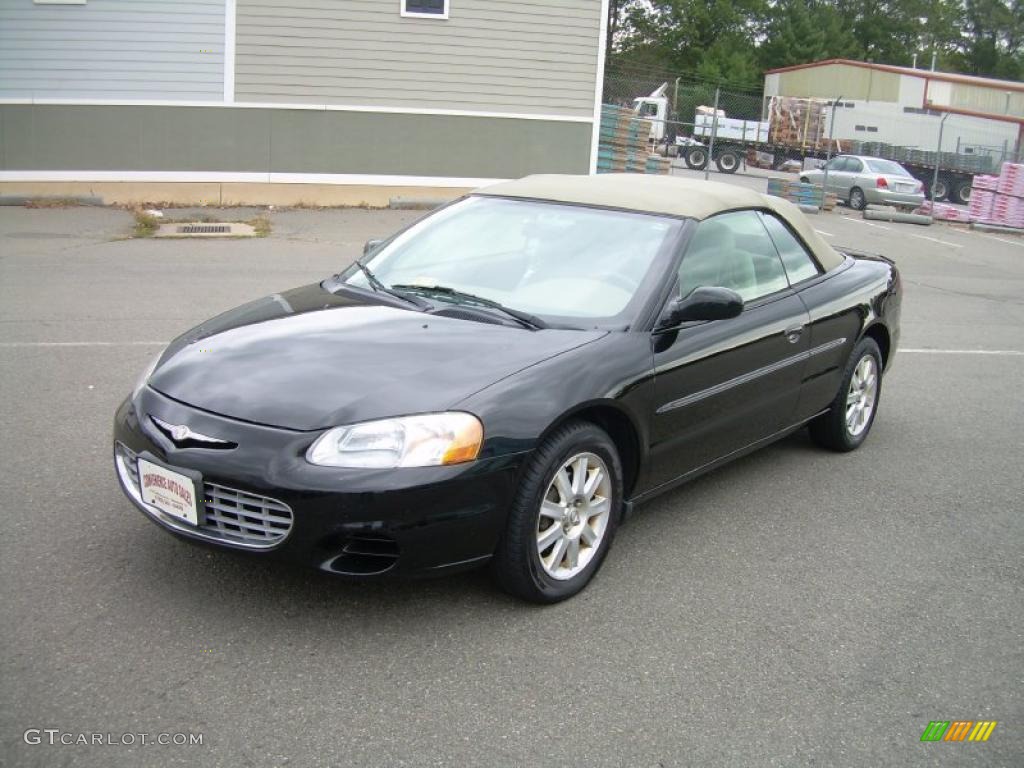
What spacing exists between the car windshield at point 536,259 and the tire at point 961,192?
104ft

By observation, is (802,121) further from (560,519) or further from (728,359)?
(560,519)

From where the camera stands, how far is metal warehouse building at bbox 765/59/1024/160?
131 ft

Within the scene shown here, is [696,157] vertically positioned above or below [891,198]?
above

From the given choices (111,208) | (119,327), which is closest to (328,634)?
(119,327)

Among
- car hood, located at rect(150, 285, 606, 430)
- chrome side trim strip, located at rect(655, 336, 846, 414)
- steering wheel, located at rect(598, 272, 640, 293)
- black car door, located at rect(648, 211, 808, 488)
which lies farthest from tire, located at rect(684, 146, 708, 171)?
car hood, located at rect(150, 285, 606, 430)

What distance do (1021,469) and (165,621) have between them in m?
4.62

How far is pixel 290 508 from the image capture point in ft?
10.9

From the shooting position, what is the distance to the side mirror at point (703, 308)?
165 inches

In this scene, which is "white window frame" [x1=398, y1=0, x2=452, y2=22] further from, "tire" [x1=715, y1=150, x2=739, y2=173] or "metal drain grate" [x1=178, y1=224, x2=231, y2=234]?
"tire" [x1=715, y1=150, x2=739, y2=173]

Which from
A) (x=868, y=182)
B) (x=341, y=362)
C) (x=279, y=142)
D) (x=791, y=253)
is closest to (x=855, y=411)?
(x=791, y=253)

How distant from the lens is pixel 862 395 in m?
5.97

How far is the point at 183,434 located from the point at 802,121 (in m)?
38.4

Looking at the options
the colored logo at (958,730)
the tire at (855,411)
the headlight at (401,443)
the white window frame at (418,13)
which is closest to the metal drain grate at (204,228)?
the white window frame at (418,13)

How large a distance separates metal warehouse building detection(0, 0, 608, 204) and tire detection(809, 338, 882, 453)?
13.5 metres
